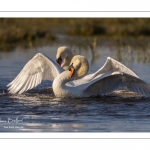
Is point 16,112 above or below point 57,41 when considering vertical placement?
below

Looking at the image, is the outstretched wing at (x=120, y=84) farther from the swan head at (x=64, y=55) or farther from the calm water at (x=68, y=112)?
the swan head at (x=64, y=55)

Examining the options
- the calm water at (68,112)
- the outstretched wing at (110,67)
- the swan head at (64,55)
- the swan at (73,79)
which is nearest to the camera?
the calm water at (68,112)

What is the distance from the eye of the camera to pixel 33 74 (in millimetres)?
11562

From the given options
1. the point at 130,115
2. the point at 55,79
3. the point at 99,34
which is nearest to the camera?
the point at 130,115

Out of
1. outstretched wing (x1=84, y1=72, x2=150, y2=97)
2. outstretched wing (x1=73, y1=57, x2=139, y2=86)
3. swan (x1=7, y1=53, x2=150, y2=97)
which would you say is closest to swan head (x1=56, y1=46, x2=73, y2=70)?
swan (x1=7, y1=53, x2=150, y2=97)

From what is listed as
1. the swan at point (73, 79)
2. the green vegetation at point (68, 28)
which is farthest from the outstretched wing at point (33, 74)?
the green vegetation at point (68, 28)

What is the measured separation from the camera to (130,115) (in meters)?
9.59

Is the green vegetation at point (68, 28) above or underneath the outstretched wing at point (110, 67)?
above

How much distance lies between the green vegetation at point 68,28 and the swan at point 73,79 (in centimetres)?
703

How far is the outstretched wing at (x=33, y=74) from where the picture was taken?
11422 millimetres

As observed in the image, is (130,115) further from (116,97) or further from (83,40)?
(83,40)

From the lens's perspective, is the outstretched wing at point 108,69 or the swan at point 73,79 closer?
the swan at point 73,79
